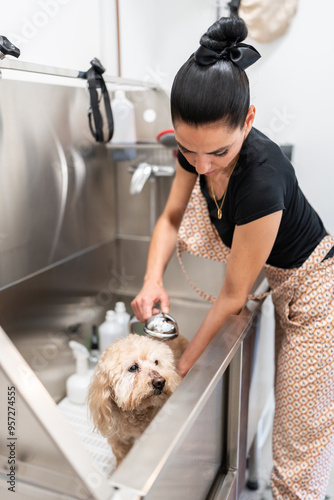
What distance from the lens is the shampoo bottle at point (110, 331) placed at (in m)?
1.73

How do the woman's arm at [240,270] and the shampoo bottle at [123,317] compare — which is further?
the shampoo bottle at [123,317]

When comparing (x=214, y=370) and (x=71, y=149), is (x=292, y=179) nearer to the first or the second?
(x=214, y=370)

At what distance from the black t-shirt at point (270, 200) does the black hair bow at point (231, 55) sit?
20 cm

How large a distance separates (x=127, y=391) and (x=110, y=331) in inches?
24.2

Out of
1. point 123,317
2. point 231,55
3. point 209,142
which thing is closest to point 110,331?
point 123,317

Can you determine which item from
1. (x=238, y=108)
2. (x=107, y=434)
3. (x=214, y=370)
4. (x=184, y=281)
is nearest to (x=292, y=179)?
(x=238, y=108)

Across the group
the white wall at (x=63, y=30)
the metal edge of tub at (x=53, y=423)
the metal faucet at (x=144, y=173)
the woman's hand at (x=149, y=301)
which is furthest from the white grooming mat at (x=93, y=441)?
the white wall at (x=63, y=30)

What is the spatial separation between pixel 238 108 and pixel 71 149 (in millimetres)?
1033

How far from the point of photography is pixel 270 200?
100cm

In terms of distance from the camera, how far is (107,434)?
113 centimetres

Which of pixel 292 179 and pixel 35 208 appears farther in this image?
pixel 35 208

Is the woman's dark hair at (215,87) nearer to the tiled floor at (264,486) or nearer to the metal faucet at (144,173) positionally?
the metal faucet at (144,173)

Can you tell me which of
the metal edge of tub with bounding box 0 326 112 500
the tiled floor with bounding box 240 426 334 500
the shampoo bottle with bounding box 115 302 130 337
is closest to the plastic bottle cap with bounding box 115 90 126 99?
the shampoo bottle with bounding box 115 302 130 337

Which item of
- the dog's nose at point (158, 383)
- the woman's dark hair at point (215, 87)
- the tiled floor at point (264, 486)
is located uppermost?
the woman's dark hair at point (215, 87)
